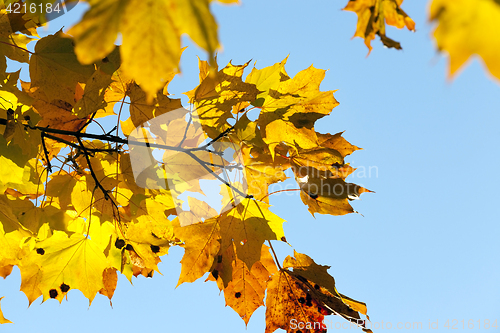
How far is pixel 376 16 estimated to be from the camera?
54cm

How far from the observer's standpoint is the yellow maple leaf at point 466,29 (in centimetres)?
34

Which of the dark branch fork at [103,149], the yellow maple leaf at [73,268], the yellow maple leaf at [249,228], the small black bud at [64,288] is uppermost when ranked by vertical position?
the dark branch fork at [103,149]

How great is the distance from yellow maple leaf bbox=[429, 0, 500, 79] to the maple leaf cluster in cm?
80

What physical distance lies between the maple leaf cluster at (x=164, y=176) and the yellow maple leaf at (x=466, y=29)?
2.63ft

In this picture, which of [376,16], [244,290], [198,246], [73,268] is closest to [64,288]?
[73,268]

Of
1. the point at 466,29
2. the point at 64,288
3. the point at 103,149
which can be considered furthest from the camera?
the point at 64,288

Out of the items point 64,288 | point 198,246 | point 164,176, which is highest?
point 164,176

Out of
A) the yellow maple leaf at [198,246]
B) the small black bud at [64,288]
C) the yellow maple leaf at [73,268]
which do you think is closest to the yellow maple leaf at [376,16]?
the yellow maple leaf at [198,246]

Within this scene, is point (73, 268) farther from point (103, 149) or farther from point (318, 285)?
point (318, 285)

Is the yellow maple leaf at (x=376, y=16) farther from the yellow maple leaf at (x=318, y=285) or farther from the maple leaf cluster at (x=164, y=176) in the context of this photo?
the yellow maple leaf at (x=318, y=285)

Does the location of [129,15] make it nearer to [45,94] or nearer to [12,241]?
[45,94]

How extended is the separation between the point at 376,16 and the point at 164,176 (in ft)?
3.02

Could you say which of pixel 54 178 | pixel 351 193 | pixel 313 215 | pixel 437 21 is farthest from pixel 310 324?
pixel 437 21

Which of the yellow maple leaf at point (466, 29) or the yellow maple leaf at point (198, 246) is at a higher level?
the yellow maple leaf at point (198, 246)
